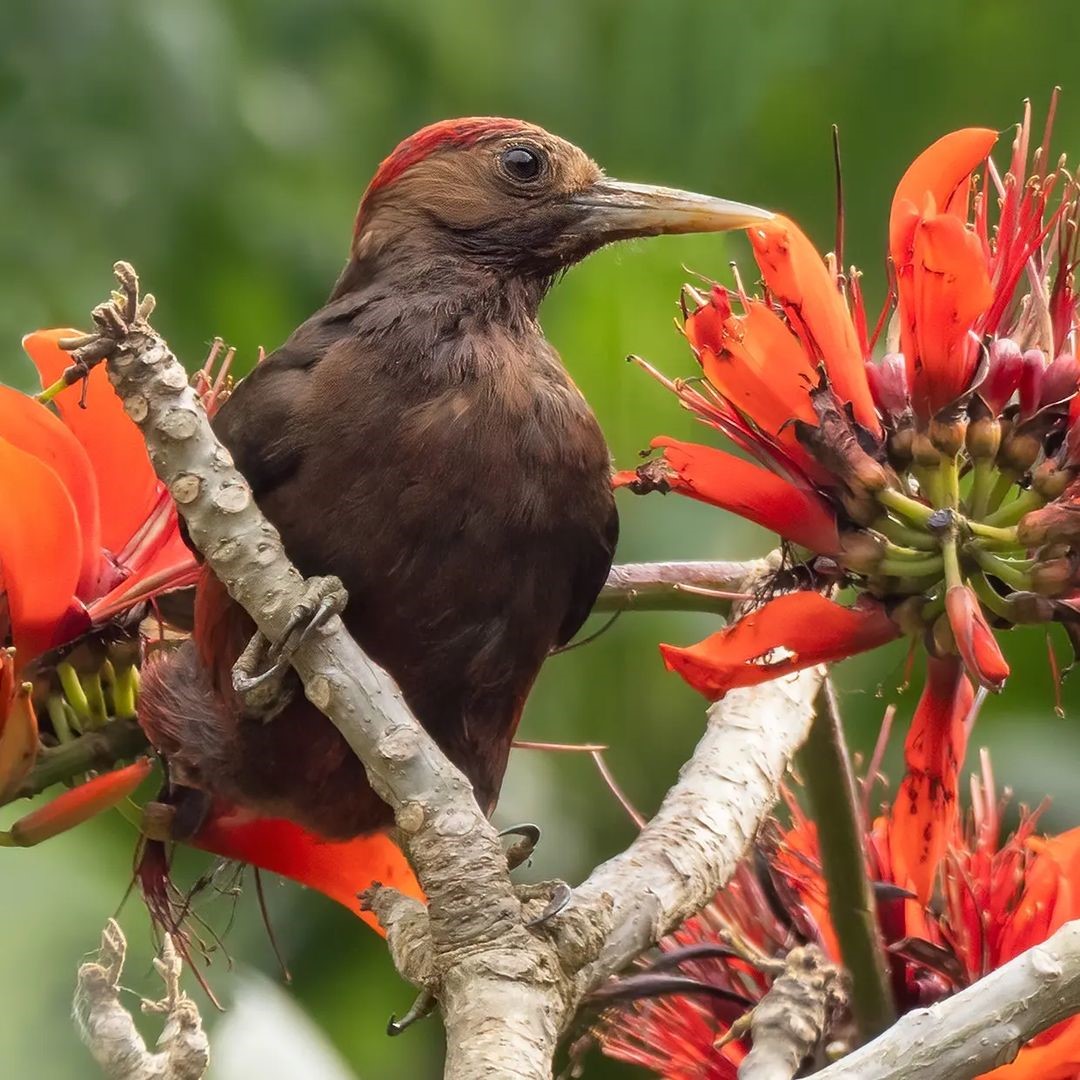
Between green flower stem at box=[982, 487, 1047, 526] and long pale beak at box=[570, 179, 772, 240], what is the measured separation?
1.33 ft

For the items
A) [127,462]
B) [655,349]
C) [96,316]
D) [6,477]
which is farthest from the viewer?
[655,349]

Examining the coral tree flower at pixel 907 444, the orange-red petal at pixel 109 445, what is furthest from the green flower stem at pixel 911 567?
the orange-red petal at pixel 109 445

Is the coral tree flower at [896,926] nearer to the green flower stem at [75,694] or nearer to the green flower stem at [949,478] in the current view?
the green flower stem at [949,478]

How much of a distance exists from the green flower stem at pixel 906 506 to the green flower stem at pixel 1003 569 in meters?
0.04

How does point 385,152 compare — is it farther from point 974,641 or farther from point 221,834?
point 974,641

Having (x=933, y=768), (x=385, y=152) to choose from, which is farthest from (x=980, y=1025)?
(x=385, y=152)

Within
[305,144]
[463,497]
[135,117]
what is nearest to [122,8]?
[135,117]

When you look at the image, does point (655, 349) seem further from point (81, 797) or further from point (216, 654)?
point (81, 797)

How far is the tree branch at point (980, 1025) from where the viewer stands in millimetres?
764

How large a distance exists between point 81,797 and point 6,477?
0.69 feet

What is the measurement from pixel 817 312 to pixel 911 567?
0.53 feet

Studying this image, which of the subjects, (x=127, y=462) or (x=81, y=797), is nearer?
(x=81, y=797)

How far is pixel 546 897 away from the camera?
1006 mm

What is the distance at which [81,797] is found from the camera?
1.06 metres
